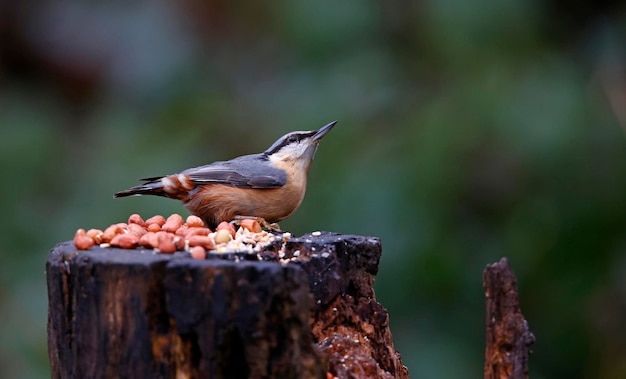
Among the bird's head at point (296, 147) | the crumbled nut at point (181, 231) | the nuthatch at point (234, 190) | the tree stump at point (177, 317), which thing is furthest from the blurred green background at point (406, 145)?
the tree stump at point (177, 317)

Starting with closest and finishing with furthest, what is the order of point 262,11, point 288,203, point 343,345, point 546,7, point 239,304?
point 239,304, point 343,345, point 288,203, point 546,7, point 262,11

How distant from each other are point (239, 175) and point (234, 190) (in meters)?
0.08

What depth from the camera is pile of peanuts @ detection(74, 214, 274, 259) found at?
2125 mm

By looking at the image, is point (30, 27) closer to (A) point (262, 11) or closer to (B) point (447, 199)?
(A) point (262, 11)

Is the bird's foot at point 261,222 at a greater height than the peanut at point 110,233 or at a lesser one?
greater

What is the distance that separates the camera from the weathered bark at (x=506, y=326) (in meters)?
2.15

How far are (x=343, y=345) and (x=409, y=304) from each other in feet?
6.03

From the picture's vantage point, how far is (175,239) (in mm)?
2154

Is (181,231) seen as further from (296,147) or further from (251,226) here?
(296,147)

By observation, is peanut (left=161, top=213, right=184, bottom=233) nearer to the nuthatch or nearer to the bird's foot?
the bird's foot

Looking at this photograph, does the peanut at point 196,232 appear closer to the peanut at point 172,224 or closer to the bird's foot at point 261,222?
the peanut at point 172,224

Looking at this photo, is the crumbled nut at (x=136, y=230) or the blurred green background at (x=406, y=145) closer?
the crumbled nut at (x=136, y=230)

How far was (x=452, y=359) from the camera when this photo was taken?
13.5 feet

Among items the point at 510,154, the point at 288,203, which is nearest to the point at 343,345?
the point at 288,203
